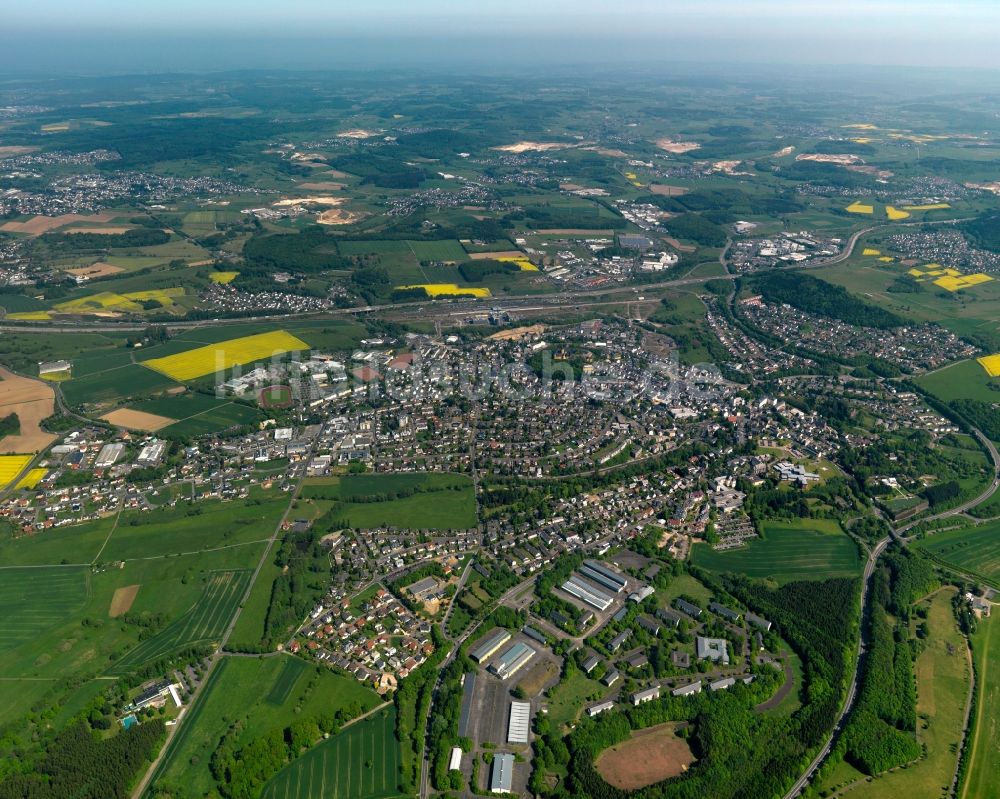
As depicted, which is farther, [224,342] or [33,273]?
[33,273]

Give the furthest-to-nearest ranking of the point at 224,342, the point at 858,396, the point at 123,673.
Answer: the point at 224,342
the point at 858,396
the point at 123,673

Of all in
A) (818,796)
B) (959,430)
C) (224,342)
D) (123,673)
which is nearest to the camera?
(818,796)

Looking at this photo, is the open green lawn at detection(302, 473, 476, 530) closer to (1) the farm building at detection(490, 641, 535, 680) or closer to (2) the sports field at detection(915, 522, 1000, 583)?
(1) the farm building at detection(490, 641, 535, 680)

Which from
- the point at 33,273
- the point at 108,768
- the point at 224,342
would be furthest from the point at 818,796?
the point at 33,273

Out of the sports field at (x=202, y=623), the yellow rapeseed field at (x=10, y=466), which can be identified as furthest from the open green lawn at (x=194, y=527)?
the yellow rapeseed field at (x=10, y=466)

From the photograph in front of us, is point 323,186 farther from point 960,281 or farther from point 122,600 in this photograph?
point 122,600

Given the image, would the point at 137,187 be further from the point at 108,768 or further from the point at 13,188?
the point at 108,768

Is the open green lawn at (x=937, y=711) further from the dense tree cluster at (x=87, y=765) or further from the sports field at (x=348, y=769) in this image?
the dense tree cluster at (x=87, y=765)
